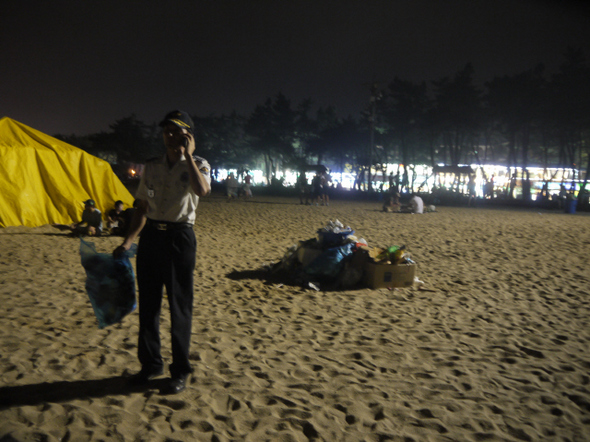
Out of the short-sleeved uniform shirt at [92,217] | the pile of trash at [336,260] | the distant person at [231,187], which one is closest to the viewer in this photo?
the pile of trash at [336,260]

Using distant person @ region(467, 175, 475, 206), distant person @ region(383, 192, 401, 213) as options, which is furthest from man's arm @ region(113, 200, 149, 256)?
distant person @ region(467, 175, 475, 206)

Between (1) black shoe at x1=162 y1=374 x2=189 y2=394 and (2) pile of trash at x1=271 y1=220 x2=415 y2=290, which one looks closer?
(1) black shoe at x1=162 y1=374 x2=189 y2=394

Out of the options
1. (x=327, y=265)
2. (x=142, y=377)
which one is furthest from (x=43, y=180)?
(x=142, y=377)

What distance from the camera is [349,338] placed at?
438 centimetres

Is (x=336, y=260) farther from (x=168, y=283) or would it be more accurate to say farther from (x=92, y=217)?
(x=92, y=217)

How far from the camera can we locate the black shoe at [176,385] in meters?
3.10

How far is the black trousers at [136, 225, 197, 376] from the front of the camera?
296 cm

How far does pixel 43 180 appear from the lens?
1170 cm

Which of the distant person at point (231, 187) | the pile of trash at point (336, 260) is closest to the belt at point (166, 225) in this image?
the pile of trash at point (336, 260)

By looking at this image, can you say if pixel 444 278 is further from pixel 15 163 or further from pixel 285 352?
pixel 15 163

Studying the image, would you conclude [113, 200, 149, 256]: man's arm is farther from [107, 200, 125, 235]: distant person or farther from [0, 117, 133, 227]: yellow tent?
[0, 117, 133, 227]: yellow tent

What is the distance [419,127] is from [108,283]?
42.8 metres

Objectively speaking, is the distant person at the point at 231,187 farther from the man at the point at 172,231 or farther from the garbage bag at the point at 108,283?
the man at the point at 172,231

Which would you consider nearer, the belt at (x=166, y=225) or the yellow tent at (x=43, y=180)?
the belt at (x=166, y=225)
